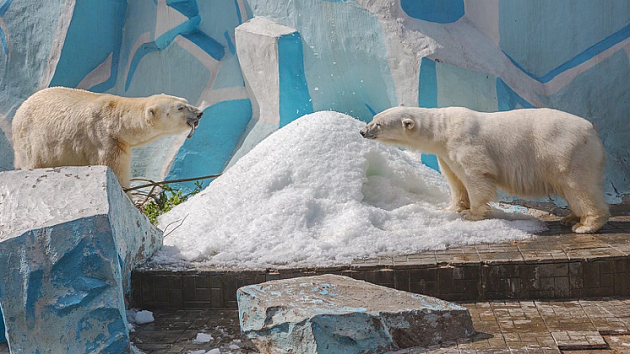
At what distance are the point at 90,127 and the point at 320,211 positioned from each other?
1930 mm

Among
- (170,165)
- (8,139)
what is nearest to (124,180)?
(170,165)

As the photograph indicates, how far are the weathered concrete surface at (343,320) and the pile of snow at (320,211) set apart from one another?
773mm

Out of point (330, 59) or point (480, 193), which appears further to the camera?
point (330, 59)

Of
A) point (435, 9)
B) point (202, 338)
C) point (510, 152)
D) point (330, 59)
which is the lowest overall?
point (202, 338)

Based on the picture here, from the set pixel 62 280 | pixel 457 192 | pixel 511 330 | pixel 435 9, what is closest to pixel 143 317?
pixel 62 280

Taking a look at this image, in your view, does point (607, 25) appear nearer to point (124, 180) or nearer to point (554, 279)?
point (554, 279)

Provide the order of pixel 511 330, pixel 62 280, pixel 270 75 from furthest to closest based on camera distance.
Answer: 1. pixel 270 75
2. pixel 511 330
3. pixel 62 280

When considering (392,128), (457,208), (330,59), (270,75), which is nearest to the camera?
(392,128)

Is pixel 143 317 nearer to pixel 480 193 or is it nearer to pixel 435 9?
pixel 480 193

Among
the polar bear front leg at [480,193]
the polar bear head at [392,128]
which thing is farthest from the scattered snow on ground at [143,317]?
the polar bear front leg at [480,193]

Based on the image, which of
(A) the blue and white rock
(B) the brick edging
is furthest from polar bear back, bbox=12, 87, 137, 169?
(A) the blue and white rock

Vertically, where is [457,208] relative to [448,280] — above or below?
above

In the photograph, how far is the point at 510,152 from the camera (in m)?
4.68

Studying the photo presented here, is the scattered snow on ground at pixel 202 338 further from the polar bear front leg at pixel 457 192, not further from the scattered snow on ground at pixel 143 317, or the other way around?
the polar bear front leg at pixel 457 192
